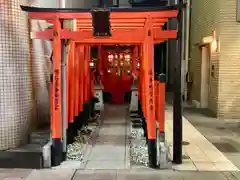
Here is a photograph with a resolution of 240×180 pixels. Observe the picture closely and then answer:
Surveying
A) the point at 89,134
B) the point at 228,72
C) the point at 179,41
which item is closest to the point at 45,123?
the point at 89,134

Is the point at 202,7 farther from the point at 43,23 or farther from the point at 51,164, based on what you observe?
the point at 51,164

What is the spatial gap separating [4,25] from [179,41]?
3.65m

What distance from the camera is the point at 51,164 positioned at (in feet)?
21.6

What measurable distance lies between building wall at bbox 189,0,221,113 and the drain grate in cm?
407

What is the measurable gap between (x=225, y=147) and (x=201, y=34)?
27.0ft

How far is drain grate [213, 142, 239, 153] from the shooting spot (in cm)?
807

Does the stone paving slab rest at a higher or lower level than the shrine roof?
lower

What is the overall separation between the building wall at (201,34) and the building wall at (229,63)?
315 millimetres

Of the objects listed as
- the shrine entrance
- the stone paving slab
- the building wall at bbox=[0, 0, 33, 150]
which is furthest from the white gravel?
the shrine entrance

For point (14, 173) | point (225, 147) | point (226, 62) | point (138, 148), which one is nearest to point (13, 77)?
point (14, 173)

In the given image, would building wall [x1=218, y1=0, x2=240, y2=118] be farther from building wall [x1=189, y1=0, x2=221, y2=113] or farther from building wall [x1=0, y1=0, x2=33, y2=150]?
building wall [x1=0, y1=0, x2=33, y2=150]

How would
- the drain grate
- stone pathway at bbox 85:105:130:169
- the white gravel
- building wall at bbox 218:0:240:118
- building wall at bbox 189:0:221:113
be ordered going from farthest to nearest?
building wall at bbox 189:0:221:113 < building wall at bbox 218:0:240:118 < the drain grate < the white gravel < stone pathway at bbox 85:105:130:169

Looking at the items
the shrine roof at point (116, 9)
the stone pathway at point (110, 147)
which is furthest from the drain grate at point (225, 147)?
the shrine roof at point (116, 9)

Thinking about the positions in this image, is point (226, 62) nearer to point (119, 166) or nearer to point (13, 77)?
point (119, 166)
